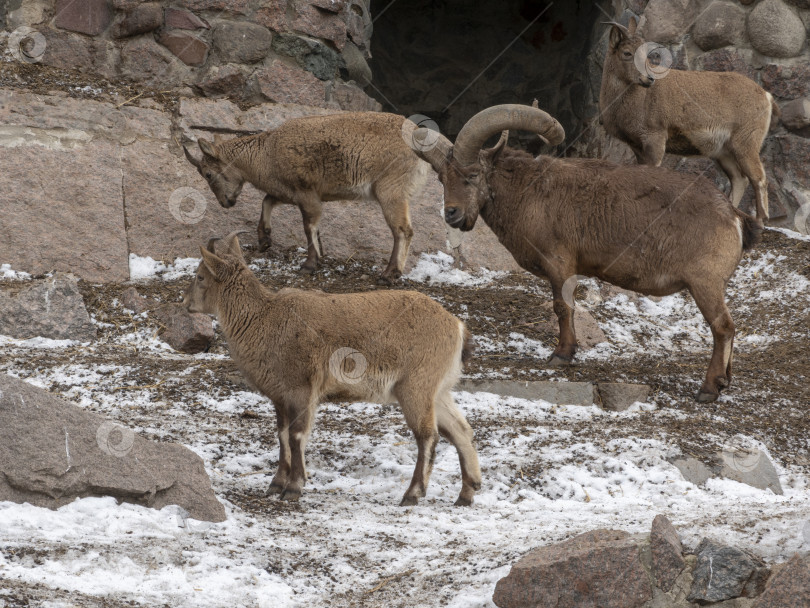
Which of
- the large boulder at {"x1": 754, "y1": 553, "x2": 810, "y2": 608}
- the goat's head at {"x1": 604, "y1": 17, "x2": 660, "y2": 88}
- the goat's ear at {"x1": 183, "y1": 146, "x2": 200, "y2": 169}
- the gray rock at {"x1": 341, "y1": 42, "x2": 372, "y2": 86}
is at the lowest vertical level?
the large boulder at {"x1": 754, "y1": 553, "x2": 810, "y2": 608}

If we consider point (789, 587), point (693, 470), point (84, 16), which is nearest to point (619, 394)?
point (693, 470)

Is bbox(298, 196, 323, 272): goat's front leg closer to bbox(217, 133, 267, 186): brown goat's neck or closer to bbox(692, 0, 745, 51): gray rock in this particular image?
bbox(217, 133, 267, 186): brown goat's neck

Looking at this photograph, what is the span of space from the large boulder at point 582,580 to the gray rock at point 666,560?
0.16 ft

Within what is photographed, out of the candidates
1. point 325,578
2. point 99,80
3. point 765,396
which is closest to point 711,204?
point 765,396

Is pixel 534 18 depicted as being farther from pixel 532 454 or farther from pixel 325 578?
pixel 325 578

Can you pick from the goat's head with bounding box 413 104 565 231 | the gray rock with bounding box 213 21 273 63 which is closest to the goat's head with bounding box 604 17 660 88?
the goat's head with bounding box 413 104 565 231

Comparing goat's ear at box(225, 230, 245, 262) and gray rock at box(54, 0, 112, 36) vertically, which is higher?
gray rock at box(54, 0, 112, 36)

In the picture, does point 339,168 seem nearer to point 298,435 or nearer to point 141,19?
point 141,19

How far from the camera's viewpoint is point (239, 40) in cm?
1080

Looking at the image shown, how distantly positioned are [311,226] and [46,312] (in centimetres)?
246

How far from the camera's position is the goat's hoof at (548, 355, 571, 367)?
25.9 ft

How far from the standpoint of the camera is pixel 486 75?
1448 cm

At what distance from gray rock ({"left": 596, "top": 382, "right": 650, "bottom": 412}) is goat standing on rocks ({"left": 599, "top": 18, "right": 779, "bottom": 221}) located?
292 centimetres

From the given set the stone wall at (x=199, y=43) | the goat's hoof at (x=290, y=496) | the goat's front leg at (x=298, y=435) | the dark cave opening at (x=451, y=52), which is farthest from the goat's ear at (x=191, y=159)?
the dark cave opening at (x=451, y=52)
